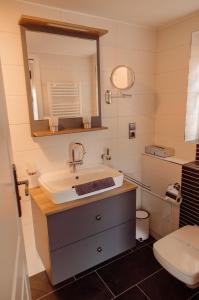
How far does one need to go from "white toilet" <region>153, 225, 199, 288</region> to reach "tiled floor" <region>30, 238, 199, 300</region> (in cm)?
28

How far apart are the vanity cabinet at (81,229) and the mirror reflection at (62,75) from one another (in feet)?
2.22

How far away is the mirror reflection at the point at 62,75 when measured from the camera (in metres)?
1.49

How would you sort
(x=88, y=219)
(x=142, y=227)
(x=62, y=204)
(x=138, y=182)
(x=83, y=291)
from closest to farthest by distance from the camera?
(x=62, y=204) → (x=88, y=219) → (x=83, y=291) → (x=142, y=227) → (x=138, y=182)

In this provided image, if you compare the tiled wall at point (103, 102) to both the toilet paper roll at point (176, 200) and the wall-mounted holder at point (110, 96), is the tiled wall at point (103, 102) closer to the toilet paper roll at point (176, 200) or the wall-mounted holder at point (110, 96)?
the wall-mounted holder at point (110, 96)

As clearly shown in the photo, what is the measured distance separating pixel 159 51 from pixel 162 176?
1226 mm

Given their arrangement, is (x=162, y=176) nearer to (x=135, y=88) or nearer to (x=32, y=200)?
(x=135, y=88)

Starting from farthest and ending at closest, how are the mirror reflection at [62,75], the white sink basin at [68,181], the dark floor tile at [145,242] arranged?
the dark floor tile at [145,242]
the mirror reflection at [62,75]
the white sink basin at [68,181]

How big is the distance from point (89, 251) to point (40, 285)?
521 millimetres

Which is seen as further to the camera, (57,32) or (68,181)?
(68,181)

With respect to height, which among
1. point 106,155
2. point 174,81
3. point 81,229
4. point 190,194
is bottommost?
point 81,229

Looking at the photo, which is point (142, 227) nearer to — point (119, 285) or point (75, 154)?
point (119, 285)

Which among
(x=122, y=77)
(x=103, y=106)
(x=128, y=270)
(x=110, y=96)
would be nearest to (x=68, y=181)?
(x=103, y=106)

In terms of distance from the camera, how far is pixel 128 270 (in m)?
1.77

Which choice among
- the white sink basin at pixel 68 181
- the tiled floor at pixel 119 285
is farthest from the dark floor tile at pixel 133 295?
the white sink basin at pixel 68 181
